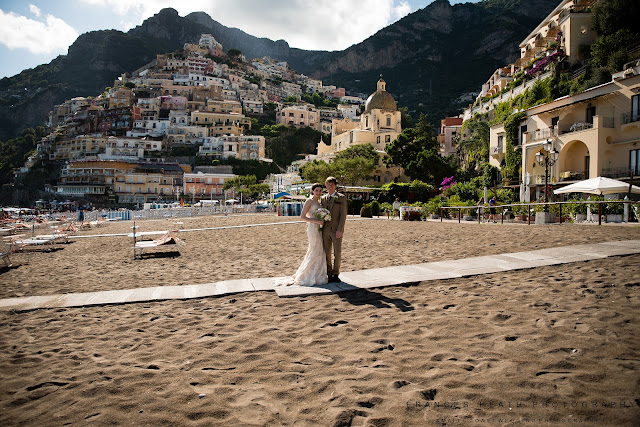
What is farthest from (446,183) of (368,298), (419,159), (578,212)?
(368,298)

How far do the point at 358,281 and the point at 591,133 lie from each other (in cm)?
2639

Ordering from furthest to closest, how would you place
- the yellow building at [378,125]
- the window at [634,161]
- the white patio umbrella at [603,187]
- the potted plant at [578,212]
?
1. the yellow building at [378,125]
2. the window at [634,161]
3. the potted plant at [578,212]
4. the white patio umbrella at [603,187]

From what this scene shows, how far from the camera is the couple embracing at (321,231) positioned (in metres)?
5.95

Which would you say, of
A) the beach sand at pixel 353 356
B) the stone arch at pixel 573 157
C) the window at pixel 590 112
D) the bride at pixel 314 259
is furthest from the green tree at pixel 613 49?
the bride at pixel 314 259

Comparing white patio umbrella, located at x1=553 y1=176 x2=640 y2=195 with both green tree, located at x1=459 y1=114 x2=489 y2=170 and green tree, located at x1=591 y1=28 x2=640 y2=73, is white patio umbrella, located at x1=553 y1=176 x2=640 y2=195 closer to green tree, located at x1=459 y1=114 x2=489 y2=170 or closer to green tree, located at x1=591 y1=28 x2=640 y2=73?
green tree, located at x1=591 y1=28 x2=640 y2=73

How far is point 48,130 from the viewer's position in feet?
372

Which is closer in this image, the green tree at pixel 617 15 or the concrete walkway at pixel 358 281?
the concrete walkway at pixel 358 281

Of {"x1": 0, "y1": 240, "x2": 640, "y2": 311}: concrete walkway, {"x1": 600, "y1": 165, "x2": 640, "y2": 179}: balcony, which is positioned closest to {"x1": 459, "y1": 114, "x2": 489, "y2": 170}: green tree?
{"x1": 600, "y1": 165, "x2": 640, "y2": 179}: balcony

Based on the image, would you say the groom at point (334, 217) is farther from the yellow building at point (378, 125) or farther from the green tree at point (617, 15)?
the yellow building at point (378, 125)

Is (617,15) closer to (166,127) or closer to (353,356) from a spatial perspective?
(353,356)

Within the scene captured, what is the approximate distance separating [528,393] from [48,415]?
3543 millimetres

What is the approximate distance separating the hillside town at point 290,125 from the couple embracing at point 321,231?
596 inches

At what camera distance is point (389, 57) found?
16788 cm

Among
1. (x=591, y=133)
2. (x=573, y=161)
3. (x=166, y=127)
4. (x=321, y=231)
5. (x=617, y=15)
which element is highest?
(x=166, y=127)
